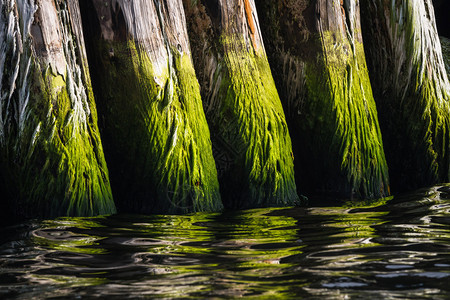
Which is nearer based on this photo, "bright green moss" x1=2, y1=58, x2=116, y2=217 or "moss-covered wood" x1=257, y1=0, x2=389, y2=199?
"bright green moss" x1=2, y1=58, x2=116, y2=217

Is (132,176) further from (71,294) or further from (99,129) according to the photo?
(71,294)

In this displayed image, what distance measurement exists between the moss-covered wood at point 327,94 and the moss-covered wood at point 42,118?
5.19ft

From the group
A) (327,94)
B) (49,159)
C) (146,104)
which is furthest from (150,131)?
(327,94)

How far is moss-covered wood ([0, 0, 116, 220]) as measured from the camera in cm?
349

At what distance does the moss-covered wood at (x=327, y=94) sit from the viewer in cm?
438

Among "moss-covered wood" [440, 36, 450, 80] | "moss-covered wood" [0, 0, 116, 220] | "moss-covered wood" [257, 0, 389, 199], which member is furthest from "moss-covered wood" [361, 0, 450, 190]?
"moss-covered wood" [0, 0, 116, 220]

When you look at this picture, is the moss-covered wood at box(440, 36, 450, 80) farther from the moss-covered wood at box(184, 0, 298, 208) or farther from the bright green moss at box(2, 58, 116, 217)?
the bright green moss at box(2, 58, 116, 217)

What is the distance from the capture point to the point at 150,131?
12.5 ft

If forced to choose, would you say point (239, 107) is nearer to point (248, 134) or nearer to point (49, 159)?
point (248, 134)

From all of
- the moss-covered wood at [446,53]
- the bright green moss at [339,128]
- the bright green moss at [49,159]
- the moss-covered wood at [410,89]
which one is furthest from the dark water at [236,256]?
the moss-covered wood at [446,53]

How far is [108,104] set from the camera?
3.87m

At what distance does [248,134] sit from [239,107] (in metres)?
0.19

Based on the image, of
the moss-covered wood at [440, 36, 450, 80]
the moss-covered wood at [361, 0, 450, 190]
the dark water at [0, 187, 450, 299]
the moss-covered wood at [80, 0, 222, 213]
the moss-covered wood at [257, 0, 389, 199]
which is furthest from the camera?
the moss-covered wood at [440, 36, 450, 80]

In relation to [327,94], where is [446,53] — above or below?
above
